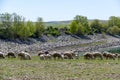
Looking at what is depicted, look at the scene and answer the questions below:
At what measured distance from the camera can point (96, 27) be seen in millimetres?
146250

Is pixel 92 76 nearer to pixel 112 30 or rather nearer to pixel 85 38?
pixel 85 38

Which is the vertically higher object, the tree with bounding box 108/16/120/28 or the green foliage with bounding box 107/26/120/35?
the tree with bounding box 108/16/120/28

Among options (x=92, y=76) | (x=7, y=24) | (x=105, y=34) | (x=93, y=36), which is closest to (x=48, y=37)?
(x=7, y=24)

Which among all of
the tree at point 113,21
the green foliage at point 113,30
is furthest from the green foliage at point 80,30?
the tree at point 113,21

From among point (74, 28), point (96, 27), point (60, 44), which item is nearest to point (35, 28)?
point (60, 44)

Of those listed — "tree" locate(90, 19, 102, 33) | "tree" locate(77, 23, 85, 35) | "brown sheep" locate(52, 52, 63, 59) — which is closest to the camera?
"brown sheep" locate(52, 52, 63, 59)

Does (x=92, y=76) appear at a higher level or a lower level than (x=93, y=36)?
higher

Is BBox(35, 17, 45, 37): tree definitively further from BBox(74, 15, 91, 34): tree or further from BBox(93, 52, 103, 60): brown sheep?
BBox(93, 52, 103, 60): brown sheep

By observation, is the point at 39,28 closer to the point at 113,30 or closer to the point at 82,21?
the point at 82,21

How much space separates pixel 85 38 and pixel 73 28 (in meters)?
6.70

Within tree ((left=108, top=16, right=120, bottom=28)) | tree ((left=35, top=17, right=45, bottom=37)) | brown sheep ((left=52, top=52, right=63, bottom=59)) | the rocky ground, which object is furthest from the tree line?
brown sheep ((left=52, top=52, right=63, bottom=59))

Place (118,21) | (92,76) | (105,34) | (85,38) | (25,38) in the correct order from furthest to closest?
(118,21)
(105,34)
(85,38)
(25,38)
(92,76)

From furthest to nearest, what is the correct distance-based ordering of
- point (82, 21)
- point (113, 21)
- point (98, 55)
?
point (113, 21) → point (82, 21) → point (98, 55)

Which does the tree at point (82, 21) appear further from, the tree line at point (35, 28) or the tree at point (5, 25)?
the tree at point (5, 25)
